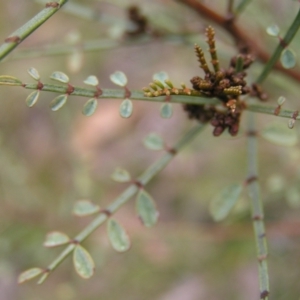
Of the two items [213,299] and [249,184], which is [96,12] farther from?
[213,299]

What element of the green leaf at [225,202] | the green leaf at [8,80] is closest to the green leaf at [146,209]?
the green leaf at [225,202]

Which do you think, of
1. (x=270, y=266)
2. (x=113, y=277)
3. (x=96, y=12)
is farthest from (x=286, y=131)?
(x=113, y=277)

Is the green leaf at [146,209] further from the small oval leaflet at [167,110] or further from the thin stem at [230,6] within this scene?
the thin stem at [230,6]

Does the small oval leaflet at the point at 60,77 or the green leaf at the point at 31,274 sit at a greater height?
the small oval leaflet at the point at 60,77

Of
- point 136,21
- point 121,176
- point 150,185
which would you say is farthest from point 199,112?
point 150,185

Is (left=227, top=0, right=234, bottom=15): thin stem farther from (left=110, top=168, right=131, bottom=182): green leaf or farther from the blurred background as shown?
(left=110, top=168, right=131, bottom=182): green leaf

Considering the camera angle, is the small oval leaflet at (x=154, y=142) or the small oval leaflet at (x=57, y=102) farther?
the small oval leaflet at (x=154, y=142)

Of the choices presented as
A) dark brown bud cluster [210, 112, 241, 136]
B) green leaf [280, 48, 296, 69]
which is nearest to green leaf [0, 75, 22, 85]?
dark brown bud cluster [210, 112, 241, 136]
